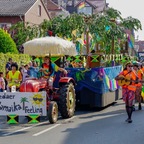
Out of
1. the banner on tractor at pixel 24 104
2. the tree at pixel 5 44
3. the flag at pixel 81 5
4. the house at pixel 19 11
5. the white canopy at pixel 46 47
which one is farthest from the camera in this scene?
the flag at pixel 81 5

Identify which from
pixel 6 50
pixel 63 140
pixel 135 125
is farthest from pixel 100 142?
pixel 6 50

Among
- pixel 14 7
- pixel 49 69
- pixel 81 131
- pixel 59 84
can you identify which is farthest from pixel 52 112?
pixel 14 7

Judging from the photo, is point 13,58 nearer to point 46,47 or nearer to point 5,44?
point 5,44

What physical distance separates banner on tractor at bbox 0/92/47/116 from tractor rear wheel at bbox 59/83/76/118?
119 centimetres

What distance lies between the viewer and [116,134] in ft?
33.8

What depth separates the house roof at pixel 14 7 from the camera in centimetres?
4675

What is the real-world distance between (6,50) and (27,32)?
132 inches

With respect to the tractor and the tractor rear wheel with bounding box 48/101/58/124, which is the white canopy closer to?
the tractor

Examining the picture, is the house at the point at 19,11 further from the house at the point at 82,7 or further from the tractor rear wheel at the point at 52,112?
the tractor rear wheel at the point at 52,112

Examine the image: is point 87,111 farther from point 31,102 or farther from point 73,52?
point 31,102

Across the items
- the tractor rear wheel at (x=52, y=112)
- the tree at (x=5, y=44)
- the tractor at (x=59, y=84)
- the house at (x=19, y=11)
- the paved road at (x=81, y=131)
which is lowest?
the paved road at (x=81, y=131)

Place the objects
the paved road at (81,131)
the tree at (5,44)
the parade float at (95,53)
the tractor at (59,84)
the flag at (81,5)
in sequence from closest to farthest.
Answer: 1. the paved road at (81,131)
2. the tractor at (59,84)
3. the parade float at (95,53)
4. the tree at (5,44)
5. the flag at (81,5)

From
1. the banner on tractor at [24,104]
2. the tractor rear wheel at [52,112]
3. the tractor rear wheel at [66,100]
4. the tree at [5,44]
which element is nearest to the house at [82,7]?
the tree at [5,44]

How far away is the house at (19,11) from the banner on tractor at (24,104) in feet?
116
